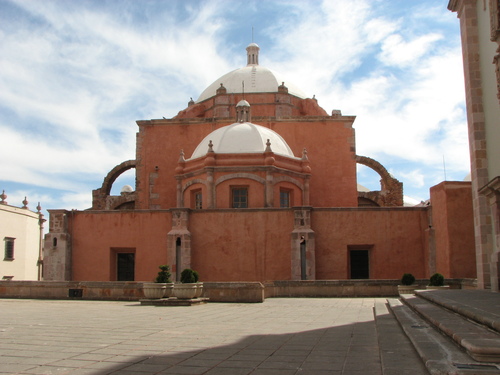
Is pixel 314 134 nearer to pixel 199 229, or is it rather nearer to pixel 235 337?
pixel 199 229

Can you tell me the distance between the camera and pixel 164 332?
762 centimetres

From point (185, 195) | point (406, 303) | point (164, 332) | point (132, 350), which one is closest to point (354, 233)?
point (185, 195)

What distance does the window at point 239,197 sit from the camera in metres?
23.9

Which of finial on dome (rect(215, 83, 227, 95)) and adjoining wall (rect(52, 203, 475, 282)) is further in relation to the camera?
finial on dome (rect(215, 83, 227, 95))

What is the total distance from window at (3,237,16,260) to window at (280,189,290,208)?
63.1 ft

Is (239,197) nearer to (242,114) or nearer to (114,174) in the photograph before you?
(242,114)

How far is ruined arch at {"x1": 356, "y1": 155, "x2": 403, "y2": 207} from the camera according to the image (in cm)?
3188

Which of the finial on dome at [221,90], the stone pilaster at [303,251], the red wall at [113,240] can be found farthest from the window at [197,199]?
the finial on dome at [221,90]

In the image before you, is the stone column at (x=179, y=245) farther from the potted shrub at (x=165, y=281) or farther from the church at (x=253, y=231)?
the potted shrub at (x=165, y=281)

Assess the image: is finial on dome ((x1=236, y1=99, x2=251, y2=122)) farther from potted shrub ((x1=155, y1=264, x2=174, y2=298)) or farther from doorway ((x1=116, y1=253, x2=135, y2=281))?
potted shrub ((x1=155, y1=264, x2=174, y2=298))

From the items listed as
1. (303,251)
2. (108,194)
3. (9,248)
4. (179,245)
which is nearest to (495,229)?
(303,251)

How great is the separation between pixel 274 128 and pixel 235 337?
23.1 m

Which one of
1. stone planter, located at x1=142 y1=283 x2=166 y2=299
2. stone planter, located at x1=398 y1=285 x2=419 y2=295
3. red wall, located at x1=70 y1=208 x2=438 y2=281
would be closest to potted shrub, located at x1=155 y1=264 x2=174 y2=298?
stone planter, located at x1=142 y1=283 x2=166 y2=299

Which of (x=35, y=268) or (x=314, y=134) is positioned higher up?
(x=314, y=134)
